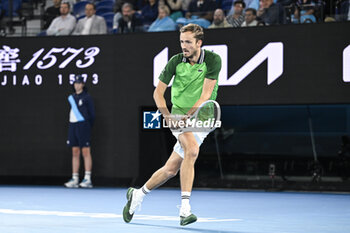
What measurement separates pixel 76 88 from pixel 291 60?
4.12 meters

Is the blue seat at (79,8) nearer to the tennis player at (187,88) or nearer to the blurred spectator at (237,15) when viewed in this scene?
the blurred spectator at (237,15)

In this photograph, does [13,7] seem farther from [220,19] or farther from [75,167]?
[220,19]

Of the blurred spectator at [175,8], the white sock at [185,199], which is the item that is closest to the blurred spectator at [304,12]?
the blurred spectator at [175,8]

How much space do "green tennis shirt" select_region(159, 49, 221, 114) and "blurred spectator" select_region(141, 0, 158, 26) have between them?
21.8 feet

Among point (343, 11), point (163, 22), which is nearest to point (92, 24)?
point (163, 22)

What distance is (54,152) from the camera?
13.5 metres

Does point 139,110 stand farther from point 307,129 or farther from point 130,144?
point 307,129

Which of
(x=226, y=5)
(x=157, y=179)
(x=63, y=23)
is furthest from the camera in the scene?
(x=63, y=23)

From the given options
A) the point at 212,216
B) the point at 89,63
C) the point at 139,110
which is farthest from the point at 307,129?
the point at 212,216

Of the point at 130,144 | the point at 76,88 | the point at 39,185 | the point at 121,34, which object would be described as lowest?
the point at 39,185

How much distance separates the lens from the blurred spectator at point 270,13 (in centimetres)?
1196

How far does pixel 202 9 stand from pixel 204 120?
6.52 metres

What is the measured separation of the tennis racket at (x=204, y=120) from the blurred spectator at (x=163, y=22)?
6.43 metres

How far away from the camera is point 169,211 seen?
8359mm
